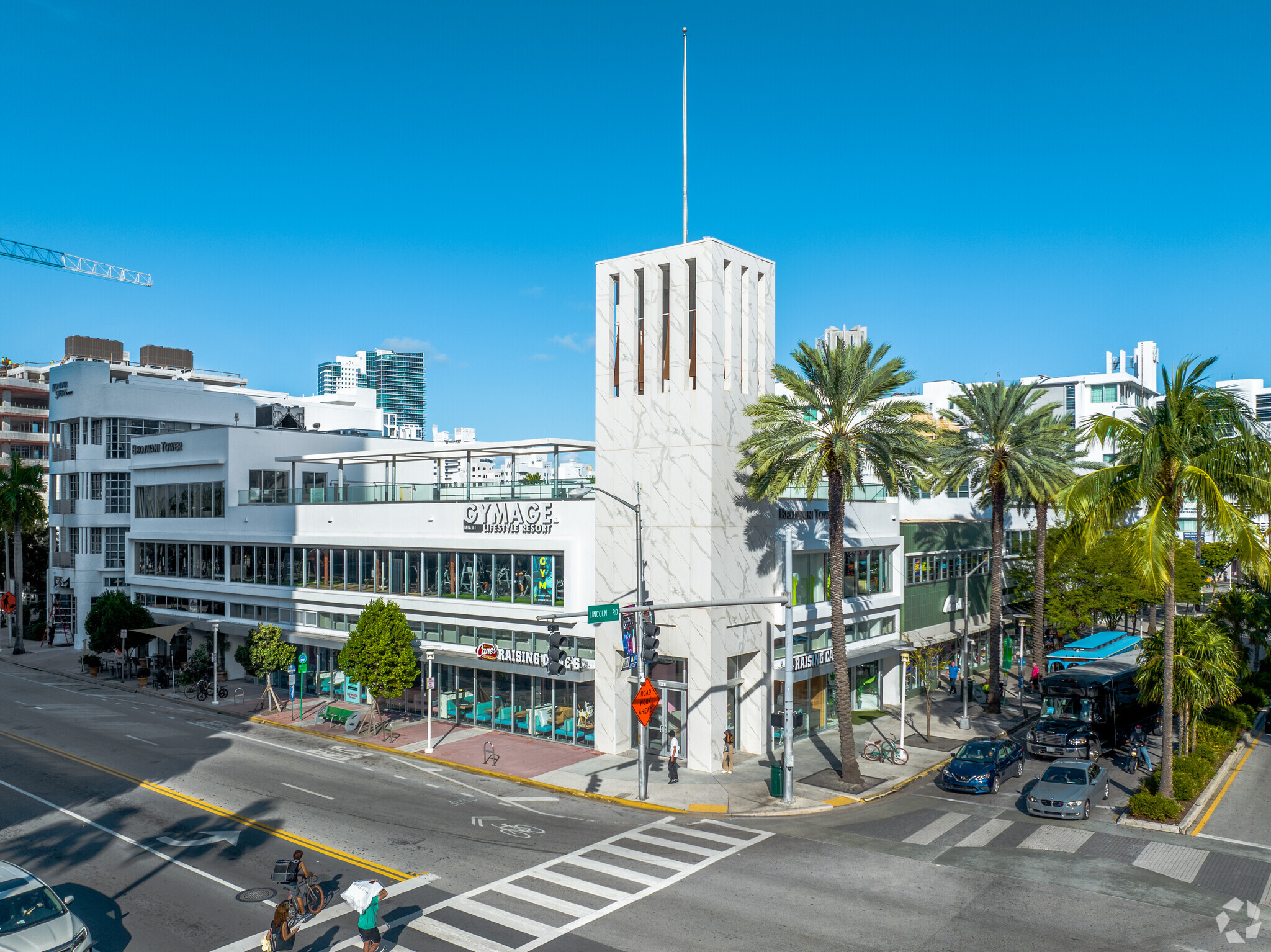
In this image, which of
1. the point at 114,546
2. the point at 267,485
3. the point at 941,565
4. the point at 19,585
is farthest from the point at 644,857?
the point at 19,585

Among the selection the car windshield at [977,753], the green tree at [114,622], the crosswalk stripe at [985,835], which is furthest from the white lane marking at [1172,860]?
the green tree at [114,622]

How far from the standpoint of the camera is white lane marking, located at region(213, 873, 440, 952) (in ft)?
56.7

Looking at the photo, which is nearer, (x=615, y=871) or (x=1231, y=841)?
(x=615, y=871)

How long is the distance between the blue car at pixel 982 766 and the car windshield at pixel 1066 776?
2.12 m

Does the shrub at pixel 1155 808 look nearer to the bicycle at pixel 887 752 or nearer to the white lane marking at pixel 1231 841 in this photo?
the white lane marking at pixel 1231 841

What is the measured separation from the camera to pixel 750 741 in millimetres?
35125

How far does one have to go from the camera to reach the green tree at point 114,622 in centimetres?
5325

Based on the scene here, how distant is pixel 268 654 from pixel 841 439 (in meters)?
30.4

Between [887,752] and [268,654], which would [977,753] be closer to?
[887,752]

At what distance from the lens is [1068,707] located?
36469mm

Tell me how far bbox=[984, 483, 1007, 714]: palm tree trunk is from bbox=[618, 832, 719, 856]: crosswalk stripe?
73.6ft

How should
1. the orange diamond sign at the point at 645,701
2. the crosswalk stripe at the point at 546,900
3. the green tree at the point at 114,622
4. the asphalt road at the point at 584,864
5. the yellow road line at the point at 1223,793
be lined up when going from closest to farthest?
1. the asphalt road at the point at 584,864
2. the crosswalk stripe at the point at 546,900
3. the yellow road line at the point at 1223,793
4. the orange diamond sign at the point at 645,701
5. the green tree at the point at 114,622

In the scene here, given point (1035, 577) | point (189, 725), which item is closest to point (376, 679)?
point (189, 725)

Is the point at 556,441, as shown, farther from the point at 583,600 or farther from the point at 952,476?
the point at 952,476
